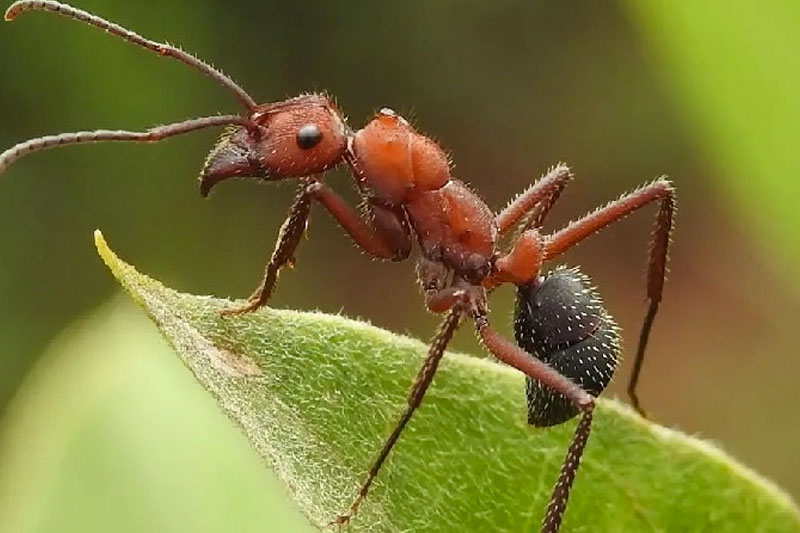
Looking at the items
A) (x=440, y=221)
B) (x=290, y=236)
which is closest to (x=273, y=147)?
(x=290, y=236)

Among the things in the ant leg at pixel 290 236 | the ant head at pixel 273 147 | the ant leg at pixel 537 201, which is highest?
the ant leg at pixel 537 201

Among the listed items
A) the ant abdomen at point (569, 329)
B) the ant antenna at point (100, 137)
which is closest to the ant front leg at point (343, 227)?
the ant antenna at point (100, 137)

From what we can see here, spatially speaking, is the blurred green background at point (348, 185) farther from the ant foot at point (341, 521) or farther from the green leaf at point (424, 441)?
the ant foot at point (341, 521)

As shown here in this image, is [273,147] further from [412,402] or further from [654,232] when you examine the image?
[654,232]

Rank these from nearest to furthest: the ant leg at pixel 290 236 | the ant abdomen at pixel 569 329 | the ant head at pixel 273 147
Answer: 1. the ant leg at pixel 290 236
2. the ant head at pixel 273 147
3. the ant abdomen at pixel 569 329

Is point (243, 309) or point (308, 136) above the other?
point (308, 136)

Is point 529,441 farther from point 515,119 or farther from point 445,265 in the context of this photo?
point 515,119
